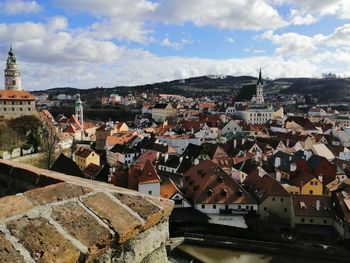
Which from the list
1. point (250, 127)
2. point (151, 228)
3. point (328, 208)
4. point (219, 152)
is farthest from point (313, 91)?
point (151, 228)

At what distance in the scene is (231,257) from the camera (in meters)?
23.9

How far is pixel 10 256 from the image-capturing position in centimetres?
153

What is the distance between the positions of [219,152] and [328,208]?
59.5ft

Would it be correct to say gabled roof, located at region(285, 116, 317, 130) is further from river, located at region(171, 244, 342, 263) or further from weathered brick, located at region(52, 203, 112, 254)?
weathered brick, located at region(52, 203, 112, 254)

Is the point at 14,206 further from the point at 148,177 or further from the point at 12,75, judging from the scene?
the point at 12,75

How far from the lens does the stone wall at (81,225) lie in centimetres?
164

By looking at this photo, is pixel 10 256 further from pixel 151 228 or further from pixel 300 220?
pixel 300 220

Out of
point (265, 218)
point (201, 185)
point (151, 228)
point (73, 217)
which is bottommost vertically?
point (265, 218)

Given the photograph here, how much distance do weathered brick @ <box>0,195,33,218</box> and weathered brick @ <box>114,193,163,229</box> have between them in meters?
0.52

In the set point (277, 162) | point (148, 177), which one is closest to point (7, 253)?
point (148, 177)

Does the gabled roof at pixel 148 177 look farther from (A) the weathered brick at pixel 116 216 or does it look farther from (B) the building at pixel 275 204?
(A) the weathered brick at pixel 116 216

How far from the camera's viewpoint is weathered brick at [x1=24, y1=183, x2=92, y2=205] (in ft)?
6.29

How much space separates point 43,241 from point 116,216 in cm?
45

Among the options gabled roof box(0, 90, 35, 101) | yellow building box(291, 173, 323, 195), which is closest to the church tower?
gabled roof box(0, 90, 35, 101)
